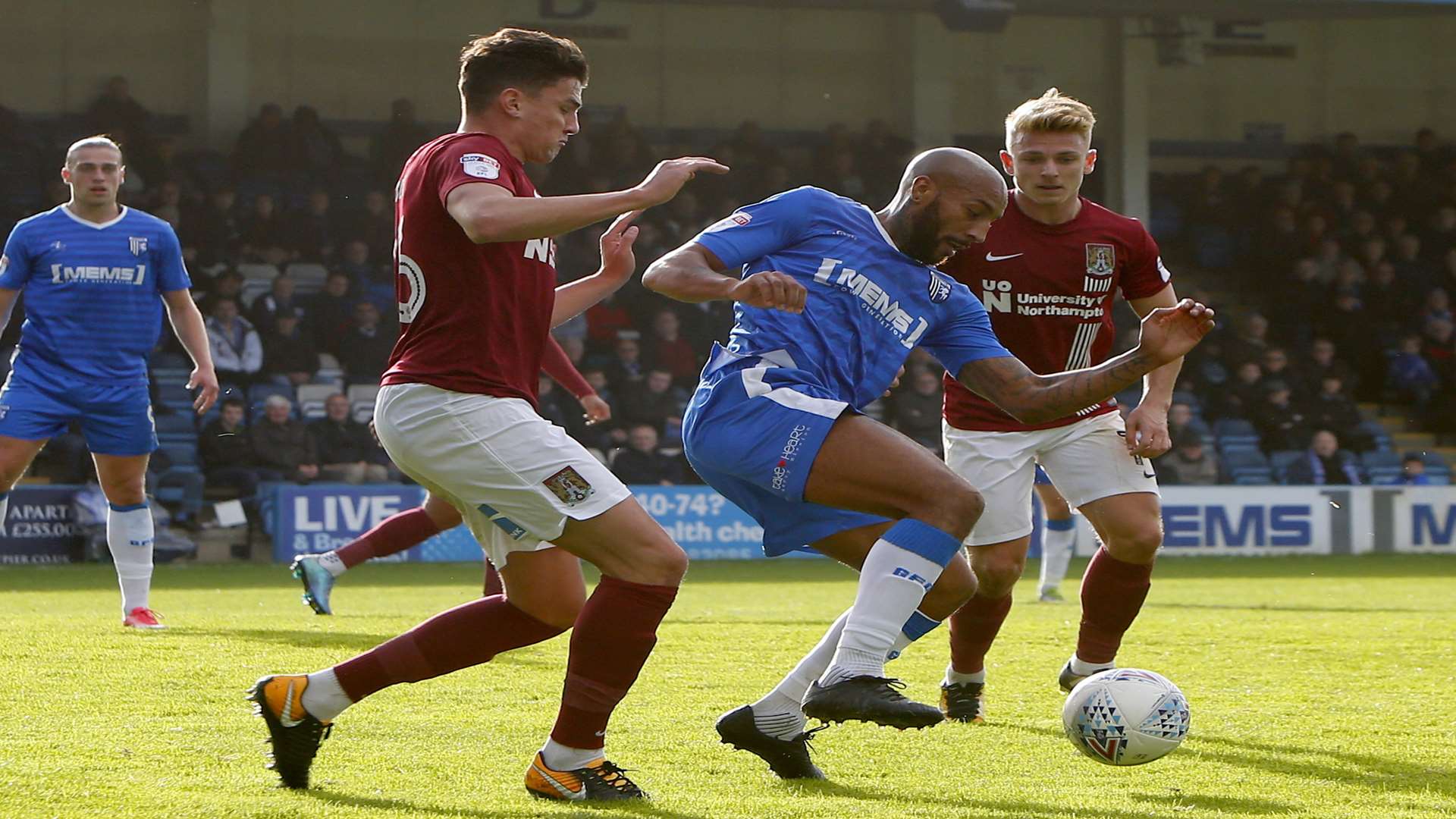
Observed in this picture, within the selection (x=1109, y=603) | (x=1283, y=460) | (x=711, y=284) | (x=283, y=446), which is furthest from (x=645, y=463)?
(x=711, y=284)

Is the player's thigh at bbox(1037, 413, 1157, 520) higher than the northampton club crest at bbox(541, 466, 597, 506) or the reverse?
the reverse

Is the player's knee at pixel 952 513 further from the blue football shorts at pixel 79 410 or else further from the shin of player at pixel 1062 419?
the blue football shorts at pixel 79 410

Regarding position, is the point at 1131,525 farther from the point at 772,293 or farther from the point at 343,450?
the point at 343,450

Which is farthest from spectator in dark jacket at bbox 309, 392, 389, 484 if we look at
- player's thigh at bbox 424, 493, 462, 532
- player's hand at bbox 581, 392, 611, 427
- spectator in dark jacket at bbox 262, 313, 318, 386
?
player's hand at bbox 581, 392, 611, 427

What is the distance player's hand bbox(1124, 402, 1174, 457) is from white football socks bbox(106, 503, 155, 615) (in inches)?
208

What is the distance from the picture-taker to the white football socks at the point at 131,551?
903cm

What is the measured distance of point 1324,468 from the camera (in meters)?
20.3

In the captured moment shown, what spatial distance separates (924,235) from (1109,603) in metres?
2.02

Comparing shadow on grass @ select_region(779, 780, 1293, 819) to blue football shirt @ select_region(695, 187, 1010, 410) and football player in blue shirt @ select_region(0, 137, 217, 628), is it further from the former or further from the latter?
football player in blue shirt @ select_region(0, 137, 217, 628)

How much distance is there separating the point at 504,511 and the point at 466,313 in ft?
1.71

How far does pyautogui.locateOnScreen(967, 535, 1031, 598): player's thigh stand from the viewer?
6453 millimetres

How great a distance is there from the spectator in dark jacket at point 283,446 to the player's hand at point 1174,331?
1329 centimetres

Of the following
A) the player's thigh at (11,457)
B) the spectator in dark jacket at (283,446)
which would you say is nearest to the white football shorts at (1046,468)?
the player's thigh at (11,457)

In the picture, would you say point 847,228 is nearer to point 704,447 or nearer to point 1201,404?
point 704,447
